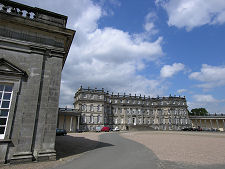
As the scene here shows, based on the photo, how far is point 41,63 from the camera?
27.2 feet

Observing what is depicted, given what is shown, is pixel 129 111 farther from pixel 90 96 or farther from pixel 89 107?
pixel 90 96

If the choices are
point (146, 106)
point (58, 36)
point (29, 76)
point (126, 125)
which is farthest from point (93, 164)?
point (146, 106)

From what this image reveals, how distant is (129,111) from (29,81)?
53.4m

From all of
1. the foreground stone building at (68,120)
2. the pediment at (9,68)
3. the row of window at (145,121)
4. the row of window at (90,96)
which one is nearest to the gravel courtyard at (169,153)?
the pediment at (9,68)

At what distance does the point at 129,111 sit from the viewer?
5888cm

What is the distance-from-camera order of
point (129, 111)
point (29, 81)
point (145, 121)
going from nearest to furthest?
point (29, 81) < point (129, 111) < point (145, 121)

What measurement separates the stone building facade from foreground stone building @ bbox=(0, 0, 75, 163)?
4116 cm

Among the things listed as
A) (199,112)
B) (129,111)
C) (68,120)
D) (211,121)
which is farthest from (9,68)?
(199,112)

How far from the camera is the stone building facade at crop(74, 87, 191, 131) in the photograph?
49.4 m

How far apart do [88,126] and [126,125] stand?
50.8 feet

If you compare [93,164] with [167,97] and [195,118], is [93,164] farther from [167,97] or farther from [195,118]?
[195,118]

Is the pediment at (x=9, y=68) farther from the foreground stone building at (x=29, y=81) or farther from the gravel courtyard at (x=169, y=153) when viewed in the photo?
the gravel courtyard at (x=169, y=153)

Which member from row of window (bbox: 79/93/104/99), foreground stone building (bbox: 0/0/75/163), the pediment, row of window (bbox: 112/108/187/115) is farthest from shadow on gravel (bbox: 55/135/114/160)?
row of window (bbox: 112/108/187/115)

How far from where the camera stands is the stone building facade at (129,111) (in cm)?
4941
